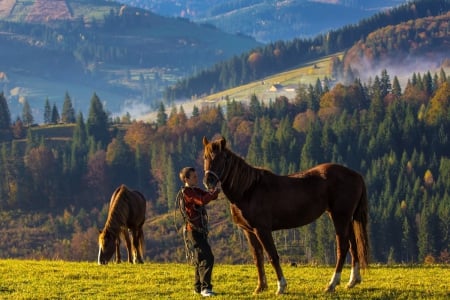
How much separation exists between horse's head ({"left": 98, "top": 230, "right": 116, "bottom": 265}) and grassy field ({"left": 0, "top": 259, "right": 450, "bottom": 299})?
205 centimetres

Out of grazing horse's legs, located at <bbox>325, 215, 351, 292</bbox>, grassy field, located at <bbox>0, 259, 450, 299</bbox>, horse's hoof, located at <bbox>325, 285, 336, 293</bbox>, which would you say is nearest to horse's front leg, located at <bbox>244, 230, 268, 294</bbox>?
grassy field, located at <bbox>0, 259, 450, 299</bbox>

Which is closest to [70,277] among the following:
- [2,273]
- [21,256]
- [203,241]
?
[2,273]

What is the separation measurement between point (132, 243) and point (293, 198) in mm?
13441

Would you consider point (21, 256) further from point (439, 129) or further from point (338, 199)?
point (338, 199)

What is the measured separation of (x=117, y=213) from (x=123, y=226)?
2.51 feet

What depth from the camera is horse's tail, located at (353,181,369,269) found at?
63.4 feet

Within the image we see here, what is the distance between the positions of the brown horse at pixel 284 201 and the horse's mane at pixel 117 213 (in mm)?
11782

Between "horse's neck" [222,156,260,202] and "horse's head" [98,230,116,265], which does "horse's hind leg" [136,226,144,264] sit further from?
"horse's neck" [222,156,260,202]

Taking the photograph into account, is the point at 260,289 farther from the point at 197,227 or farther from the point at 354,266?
the point at 354,266

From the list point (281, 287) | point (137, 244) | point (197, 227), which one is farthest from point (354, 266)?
point (137, 244)

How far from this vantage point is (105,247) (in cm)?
2875

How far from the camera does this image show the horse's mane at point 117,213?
1159 inches

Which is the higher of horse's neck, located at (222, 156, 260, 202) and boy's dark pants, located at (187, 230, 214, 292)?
horse's neck, located at (222, 156, 260, 202)

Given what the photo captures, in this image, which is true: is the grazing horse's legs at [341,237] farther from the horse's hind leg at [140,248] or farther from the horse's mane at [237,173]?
the horse's hind leg at [140,248]
